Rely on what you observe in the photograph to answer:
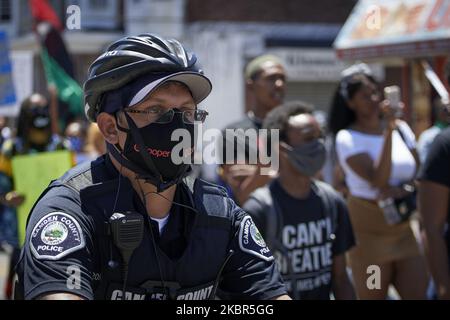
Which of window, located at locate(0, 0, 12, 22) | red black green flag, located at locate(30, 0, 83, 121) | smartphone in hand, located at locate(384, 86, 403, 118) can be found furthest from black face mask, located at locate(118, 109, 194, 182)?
window, located at locate(0, 0, 12, 22)

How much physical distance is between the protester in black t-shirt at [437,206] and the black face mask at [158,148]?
203 centimetres

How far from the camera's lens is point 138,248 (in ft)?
7.50

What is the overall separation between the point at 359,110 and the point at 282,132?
130 cm

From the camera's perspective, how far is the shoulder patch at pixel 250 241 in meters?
2.45

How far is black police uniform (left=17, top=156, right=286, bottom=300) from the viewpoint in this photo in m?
2.13

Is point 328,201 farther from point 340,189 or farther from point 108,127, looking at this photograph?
point 340,189

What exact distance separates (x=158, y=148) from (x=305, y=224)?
5.70 feet

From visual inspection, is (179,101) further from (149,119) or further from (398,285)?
(398,285)

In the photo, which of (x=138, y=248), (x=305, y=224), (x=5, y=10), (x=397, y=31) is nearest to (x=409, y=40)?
(x=397, y=31)

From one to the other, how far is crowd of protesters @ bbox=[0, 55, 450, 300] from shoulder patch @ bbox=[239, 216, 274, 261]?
56.0 inches

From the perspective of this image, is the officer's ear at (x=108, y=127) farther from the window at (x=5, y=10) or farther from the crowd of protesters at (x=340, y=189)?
the window at (x=5, y=10)

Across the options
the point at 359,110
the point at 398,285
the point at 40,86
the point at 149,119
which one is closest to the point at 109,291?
the point at 149,119

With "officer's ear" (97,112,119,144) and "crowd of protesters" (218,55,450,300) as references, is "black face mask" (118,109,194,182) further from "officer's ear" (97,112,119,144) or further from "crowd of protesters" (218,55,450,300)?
"crowd of protesters" (218,55,450,300)

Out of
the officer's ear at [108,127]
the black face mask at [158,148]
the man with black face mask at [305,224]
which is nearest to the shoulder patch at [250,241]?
the black face mask at [158,148]
